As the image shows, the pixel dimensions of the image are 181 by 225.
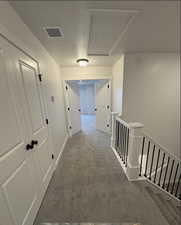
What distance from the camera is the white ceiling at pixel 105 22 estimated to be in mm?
1173

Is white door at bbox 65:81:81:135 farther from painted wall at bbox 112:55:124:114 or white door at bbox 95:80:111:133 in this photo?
painted wall at bbox 112:55:124:114

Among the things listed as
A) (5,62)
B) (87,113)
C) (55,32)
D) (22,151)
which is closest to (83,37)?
(55,32)

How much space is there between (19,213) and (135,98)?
2891 millimetres

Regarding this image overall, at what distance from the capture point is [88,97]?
7.97 meters

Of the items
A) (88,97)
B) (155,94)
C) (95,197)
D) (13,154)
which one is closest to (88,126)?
(155,94)

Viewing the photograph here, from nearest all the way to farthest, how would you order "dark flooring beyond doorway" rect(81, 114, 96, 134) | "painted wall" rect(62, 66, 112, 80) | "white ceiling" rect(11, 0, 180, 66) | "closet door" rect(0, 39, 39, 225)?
"closet door" rect(0, 39, 39, 225) < "white ceiling" rect(11, 0, 180, 66) < "painted wall" rect(62, 66, 112, 80) < "dark flooring beyond doorway" rect(81, 114, 96, 134)

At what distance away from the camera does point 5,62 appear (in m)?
1.00

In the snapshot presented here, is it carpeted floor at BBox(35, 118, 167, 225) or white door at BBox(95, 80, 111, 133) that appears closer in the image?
carpeted floor at BBox(35, 118, 167, 225)

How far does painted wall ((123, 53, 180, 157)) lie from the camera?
262 centimetres

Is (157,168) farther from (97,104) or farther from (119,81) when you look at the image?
(97,104)

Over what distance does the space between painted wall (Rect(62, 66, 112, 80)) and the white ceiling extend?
1345 mm

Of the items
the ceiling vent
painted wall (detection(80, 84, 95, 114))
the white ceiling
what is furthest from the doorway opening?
painted wall (detection(80, 84, 95, 114))

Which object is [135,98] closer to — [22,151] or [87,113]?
[22,151]

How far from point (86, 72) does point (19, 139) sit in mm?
3052
